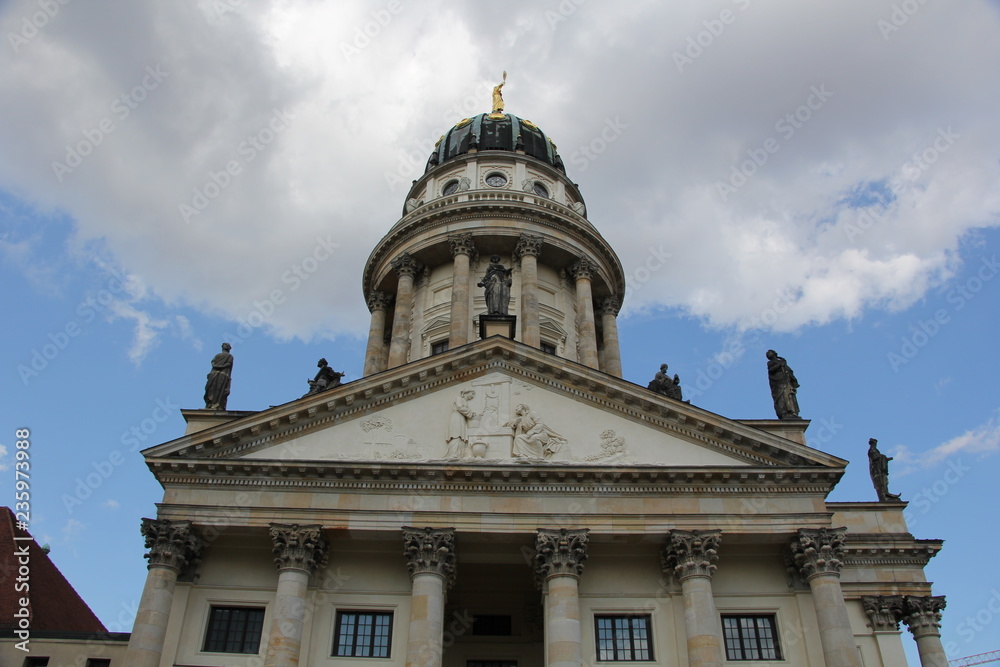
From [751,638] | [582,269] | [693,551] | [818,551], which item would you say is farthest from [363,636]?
[582,269]

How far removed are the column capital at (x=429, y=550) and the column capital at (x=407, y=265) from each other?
2035 centimetres

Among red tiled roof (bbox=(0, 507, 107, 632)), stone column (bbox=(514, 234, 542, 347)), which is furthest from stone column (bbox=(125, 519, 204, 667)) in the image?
stone column (bbox=(514, 234, 542, 347))

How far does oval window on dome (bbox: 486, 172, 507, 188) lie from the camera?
44500 mm

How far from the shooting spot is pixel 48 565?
120ft

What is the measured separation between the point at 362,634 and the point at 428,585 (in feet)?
8.73

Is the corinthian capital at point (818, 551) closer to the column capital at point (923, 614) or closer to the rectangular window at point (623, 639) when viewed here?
the rectangular window at point (623, 639)

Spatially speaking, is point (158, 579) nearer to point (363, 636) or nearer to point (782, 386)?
point (363, 636)

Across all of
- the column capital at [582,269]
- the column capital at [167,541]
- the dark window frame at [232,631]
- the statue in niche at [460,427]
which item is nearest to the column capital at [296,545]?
the dark window frame at [232,631]

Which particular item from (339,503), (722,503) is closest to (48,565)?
(339,503)

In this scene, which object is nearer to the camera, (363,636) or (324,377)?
(363,636)

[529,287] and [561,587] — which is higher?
[529,287]

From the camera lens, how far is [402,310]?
39562 mm

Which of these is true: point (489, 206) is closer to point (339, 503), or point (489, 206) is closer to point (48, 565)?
point (339, 503)

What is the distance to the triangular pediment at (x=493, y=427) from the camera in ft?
77.8
